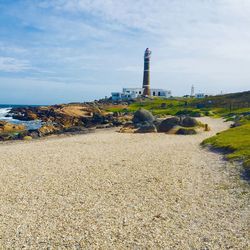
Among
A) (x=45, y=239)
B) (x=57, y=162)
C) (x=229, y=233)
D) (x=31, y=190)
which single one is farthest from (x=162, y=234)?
(x=57, y=162)

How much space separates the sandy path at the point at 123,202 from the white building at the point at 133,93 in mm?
144243

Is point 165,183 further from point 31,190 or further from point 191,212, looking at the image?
point 31,190

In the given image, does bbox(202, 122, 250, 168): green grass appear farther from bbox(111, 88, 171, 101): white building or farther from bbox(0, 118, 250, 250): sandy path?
bbox(111, 88, 171, 101): white building

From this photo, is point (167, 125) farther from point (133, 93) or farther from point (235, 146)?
point (133, 93)

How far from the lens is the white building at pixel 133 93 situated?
586 ft

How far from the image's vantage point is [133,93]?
180 m

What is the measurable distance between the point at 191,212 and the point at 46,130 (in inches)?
2039

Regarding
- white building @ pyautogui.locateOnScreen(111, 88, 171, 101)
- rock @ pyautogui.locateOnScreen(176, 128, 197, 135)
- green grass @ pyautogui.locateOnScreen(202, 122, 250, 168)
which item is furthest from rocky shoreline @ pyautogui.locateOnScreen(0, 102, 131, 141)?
white building @ pyautogui.locateOnScreen(111, 88, 171, 101)

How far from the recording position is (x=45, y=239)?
49.4ft

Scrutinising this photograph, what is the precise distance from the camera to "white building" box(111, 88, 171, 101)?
586 feet

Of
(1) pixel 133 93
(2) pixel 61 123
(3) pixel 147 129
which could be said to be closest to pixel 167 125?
(3) pixel 147 129

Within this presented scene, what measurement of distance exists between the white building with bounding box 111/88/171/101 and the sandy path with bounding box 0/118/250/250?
144243mm

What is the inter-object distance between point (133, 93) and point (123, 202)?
16081 centimetres

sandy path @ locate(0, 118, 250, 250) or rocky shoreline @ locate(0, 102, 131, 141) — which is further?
rocky shoreline @ locate(0, 102, 131, 141)
